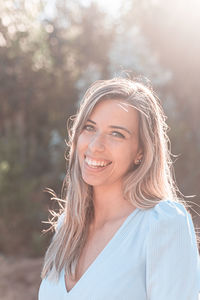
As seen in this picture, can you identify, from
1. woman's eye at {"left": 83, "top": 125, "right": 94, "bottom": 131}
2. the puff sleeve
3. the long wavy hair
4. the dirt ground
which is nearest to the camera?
the puff sleeve

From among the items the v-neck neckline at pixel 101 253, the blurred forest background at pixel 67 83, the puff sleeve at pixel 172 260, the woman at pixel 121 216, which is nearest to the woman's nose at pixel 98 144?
the woman at pixel 121 216

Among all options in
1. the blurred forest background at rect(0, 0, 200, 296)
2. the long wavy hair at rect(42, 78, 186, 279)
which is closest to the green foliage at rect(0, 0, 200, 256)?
the blurred forest background at rect(0, 0, 200, 296)

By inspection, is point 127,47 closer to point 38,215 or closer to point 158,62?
point 158,62

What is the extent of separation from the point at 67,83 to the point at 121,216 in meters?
13.1

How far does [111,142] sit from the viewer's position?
2.09m

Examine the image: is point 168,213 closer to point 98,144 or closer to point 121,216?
point 121,216

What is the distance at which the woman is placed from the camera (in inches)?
66.5

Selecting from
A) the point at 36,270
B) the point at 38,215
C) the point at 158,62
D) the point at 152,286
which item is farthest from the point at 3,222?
the point at 158,62

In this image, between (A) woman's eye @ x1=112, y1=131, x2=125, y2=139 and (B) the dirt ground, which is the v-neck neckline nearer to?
(A) woman's eye @ x1=112, y1=131, x2=125, y2=139

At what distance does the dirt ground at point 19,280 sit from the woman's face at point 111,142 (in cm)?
367

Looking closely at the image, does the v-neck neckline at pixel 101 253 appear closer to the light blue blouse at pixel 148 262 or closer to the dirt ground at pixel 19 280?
the light blue blouse at pixel 148 262

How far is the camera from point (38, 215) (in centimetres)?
812

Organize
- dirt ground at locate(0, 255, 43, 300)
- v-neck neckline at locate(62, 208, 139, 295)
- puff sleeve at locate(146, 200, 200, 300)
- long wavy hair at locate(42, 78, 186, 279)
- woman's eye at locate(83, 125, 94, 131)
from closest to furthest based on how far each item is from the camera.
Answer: puff sleeve at locate(146, 200, 200, 300)
v-neck neckline at locate(62, 208, 139, 295)
long wavy hair at locate(42, 78, 186, 279)
woman's eye at locate(83, 125, 94, 131)
dirt ground at locate(0, 255, 43, 300)

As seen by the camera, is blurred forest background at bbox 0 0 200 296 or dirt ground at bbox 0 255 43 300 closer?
dirt ground at bbox 0 255 43 300
